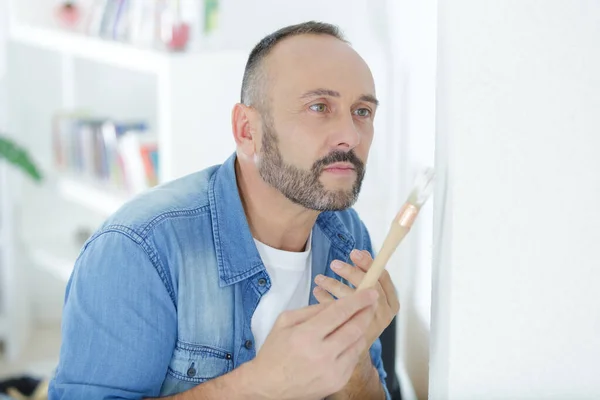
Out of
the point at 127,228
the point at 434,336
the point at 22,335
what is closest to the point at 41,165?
the point at 22,335

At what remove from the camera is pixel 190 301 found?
53.2 inches

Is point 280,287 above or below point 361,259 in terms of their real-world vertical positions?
below

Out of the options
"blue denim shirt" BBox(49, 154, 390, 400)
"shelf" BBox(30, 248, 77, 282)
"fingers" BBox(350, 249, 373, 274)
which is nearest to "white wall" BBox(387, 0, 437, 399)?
"blue denim shirt" BBox(49, 154, 390, 400)

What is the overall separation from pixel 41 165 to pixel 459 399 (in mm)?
2919

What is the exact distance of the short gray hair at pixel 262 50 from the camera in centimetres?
144

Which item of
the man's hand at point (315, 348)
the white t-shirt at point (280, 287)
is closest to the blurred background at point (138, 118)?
the white t-shirt at point (280, 287)

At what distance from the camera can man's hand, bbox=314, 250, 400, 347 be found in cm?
121

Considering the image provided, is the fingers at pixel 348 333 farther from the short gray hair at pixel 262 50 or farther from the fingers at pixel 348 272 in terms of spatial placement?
the short gray hair at pixel 262 50

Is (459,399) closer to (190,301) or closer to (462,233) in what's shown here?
(462,233)

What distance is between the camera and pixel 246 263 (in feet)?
4.61

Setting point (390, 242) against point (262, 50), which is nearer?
point (390, 242)

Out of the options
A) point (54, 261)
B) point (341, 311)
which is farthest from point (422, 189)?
point (54, 261)

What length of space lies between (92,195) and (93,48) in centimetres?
56

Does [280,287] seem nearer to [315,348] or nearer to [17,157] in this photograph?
[315,348]
